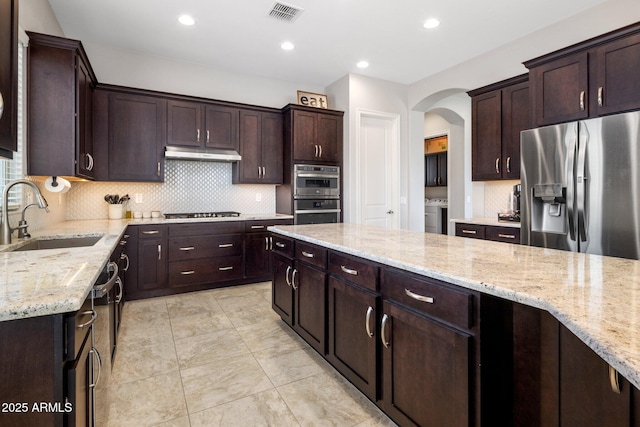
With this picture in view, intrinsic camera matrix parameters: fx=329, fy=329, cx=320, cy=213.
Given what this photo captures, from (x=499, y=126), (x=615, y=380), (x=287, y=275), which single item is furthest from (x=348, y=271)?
(x=499, y=126)

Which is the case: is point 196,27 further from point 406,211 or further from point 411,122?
point 406,211

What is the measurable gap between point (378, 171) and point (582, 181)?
2.76 meters

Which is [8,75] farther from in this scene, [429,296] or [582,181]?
[582,181]

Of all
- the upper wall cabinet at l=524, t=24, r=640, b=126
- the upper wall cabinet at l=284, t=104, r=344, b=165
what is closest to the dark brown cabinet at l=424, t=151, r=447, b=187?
the upper wall cabinet at l=284, t=104, r=344, b=165

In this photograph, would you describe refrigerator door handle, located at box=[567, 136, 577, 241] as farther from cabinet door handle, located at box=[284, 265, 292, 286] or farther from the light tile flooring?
cabinet door handle, located at box=[284, 265, 292, 286]

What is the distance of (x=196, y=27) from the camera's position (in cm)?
350

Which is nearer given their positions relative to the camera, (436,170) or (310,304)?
(310,304)

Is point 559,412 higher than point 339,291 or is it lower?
lower

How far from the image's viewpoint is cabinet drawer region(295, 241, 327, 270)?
2191mm

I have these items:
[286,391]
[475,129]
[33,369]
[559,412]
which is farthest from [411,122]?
[33,369]

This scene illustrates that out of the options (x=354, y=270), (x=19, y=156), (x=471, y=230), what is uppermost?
(x=19, y=156)

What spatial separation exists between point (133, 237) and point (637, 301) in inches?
160

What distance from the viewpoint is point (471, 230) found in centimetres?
382

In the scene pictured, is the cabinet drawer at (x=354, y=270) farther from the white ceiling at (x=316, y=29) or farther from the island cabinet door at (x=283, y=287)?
the white ceiling at (x=316, y=29)
